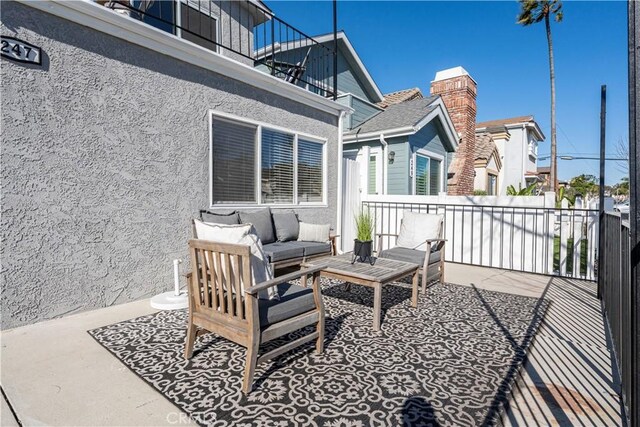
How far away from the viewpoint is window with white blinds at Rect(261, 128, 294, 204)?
582cm

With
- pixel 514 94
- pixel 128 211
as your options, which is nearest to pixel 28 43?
pixel 128 211

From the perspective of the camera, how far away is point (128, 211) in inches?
157

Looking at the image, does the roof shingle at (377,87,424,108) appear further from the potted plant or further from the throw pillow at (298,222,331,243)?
the potted plant

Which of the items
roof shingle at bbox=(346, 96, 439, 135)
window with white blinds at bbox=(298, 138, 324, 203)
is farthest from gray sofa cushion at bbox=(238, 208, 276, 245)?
roof shingle at bbox=(346, 96, 439, 135)

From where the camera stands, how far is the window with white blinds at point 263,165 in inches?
202

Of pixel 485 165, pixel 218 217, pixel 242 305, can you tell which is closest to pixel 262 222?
pixel 218 217

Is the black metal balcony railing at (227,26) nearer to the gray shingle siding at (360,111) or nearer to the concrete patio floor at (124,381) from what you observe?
the gray shingle siding at (360,111)

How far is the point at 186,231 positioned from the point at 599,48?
1507 cm

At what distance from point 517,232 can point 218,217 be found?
5298 mm

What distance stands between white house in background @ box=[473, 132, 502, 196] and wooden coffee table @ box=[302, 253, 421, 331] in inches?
522

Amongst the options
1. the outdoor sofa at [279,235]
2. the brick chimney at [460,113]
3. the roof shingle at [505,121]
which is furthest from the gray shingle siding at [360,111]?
the roof shingle at [505,121]

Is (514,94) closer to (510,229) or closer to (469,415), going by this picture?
(510,229)

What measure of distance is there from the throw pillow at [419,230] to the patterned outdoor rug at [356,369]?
64.7 inches

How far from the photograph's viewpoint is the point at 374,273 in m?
3.55
